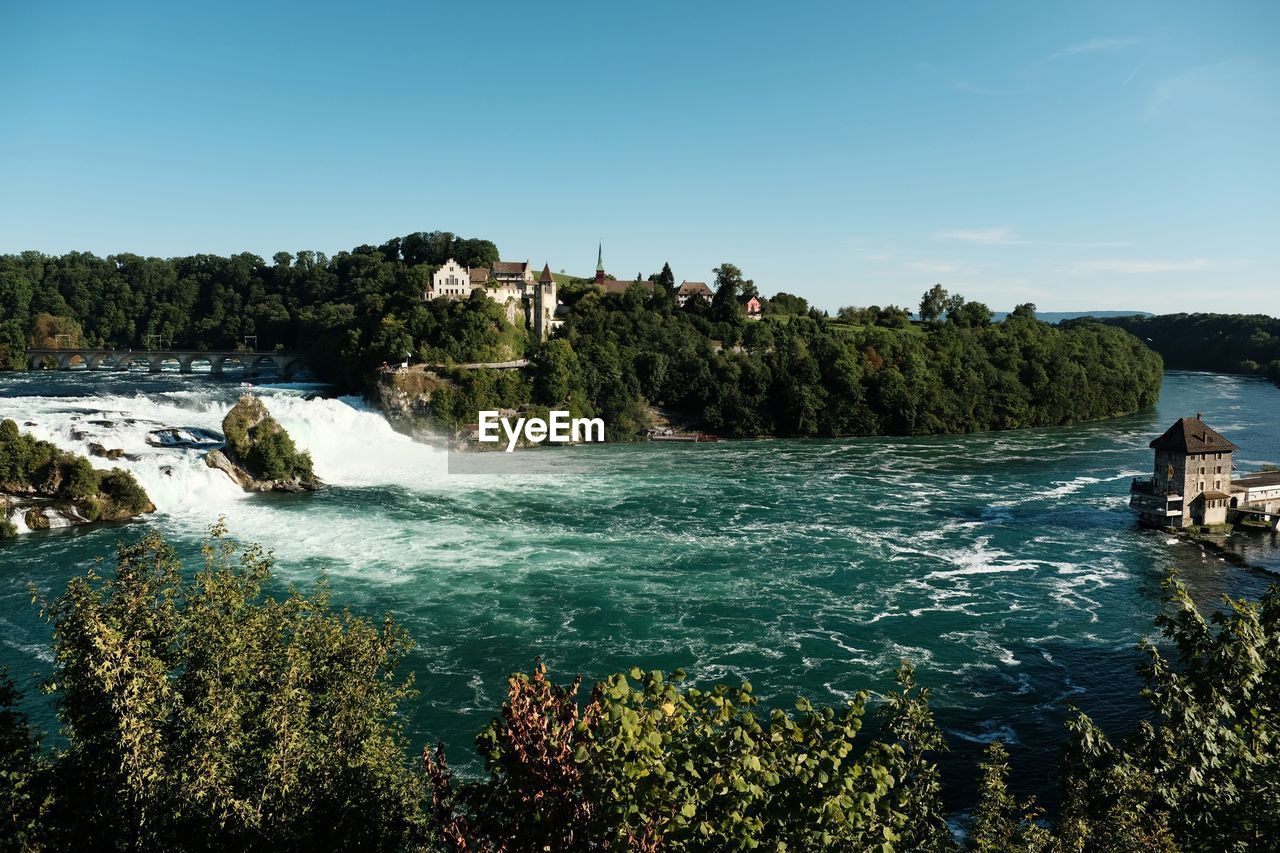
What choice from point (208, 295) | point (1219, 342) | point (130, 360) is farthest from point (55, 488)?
point (1219, 342)

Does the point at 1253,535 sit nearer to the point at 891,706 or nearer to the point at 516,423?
A: the point at 891,706

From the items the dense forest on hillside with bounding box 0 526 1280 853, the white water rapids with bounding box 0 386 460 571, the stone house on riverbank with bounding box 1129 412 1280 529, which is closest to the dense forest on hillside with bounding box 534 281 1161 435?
the white water rapids with bounding box 0 386 460 571

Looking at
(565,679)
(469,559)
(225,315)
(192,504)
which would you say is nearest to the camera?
(565,679)

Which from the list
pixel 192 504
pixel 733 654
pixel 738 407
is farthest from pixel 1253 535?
pixel 192 504

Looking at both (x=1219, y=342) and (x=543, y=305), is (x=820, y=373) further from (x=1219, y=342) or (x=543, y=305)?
(x=1219, y=342)

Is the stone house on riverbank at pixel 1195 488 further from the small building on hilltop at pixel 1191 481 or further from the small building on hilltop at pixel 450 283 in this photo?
the small building on hilltop at pixel 450 283

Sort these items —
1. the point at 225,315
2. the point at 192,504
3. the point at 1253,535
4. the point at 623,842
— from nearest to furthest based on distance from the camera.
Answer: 1. the point at 623,842
2. the point at 1253,535
3. the point at 192,504
4. the point at 225,315
